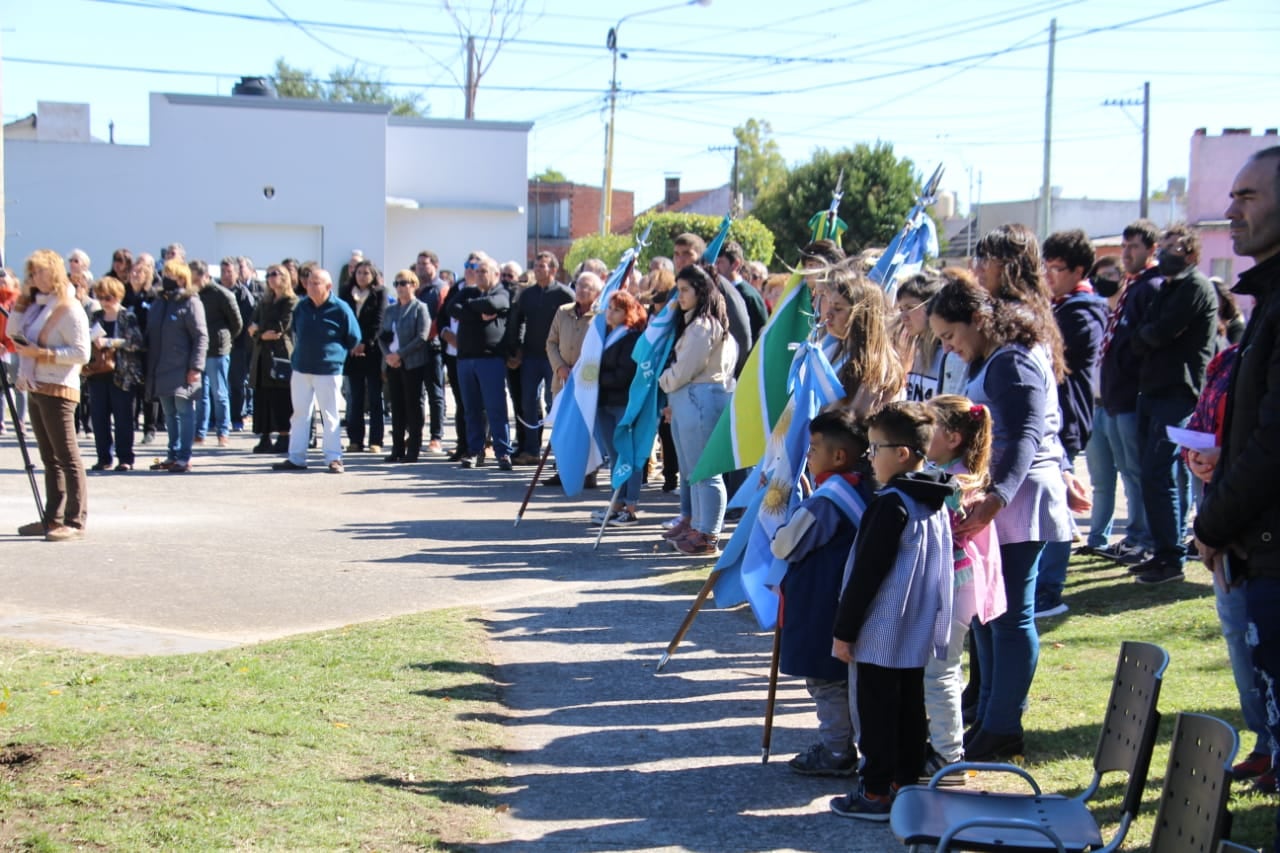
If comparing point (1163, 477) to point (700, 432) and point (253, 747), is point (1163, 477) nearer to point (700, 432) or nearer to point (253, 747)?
point (700, 432)

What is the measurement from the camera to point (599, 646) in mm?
7602

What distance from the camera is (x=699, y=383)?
32.8ft

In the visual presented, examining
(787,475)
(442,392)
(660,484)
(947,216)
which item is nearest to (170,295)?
(442,392)

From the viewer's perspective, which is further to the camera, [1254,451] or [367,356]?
[367,356]

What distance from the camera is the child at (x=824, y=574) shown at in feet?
17.9

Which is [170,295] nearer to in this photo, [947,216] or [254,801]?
[254,801]

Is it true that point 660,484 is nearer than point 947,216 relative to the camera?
Yes

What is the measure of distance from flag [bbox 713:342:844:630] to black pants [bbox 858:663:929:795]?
96 centimetres

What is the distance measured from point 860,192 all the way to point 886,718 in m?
47.7

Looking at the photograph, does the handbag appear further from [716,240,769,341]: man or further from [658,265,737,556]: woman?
[658,265,737,556]: woman

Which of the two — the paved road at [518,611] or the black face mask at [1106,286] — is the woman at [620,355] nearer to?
the paved road at [518,611]

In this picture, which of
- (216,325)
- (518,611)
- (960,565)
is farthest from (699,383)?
(216,325)

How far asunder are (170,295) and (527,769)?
1000cm

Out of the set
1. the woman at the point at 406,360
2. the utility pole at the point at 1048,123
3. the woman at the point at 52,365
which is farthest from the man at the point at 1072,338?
the utility pole at the point at 1048,123
